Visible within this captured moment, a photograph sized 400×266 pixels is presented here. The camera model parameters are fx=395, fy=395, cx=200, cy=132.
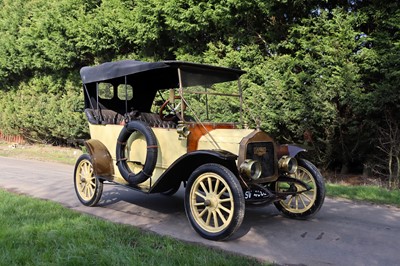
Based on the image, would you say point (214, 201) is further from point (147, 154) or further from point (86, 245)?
point (86, 245)

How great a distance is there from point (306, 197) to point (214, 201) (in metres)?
1.73

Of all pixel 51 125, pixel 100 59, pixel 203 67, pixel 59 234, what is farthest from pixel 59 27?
pixel 59 234

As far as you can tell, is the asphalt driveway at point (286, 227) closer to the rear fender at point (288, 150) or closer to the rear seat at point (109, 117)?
the rear fender at point (288, 150)

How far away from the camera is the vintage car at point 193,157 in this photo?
4887 millimetres

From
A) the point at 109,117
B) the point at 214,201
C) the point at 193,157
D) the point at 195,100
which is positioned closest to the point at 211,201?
the point at 214,201

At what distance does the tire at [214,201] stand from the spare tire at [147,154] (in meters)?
0.83

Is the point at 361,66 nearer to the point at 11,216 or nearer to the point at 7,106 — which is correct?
the point at 11,216

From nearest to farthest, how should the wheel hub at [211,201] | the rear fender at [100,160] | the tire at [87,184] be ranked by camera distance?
the wheel hub at [211,201] → the rear fender at [100,160] → the tire at [87,184]

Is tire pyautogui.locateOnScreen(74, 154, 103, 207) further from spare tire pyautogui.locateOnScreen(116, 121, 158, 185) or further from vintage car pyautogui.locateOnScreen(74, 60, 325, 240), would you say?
spare tire pyautogui.locateOnScreen(116, 121, 158, 185)

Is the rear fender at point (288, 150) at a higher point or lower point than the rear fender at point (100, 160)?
higher

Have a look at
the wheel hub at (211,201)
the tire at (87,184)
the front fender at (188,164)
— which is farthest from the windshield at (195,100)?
the tire at (87,184)

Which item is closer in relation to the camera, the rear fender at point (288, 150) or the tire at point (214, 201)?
the tire at point (214, 201)

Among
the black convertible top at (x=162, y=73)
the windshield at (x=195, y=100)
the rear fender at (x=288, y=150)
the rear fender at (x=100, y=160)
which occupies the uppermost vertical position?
the black convertible top at (x=162, y=73)

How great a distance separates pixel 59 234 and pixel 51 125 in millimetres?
14705
